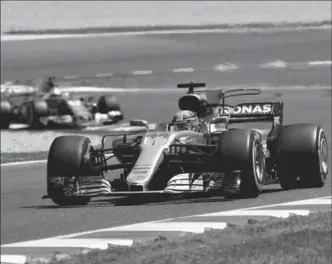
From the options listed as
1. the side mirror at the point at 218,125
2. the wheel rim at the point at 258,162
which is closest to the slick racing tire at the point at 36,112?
the side mirror at the point at 218,125

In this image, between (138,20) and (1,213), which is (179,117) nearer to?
(138,20)

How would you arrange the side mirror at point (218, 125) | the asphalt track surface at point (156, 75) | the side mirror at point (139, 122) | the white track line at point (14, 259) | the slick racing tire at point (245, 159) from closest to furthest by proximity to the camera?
the slick racing tire at point (245, 159) < the side mirror at point (139, 122) < the side mirror at point (218, 125) < the asphalt track surface at point (156, 75) < the white track line at point (14, 259)

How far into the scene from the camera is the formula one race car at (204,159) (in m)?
19.3

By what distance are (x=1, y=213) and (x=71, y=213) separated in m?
7.70

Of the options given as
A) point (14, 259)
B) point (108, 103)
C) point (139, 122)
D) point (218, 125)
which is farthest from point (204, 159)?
point (14, 259)

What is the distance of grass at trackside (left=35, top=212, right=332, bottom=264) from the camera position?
2617cm

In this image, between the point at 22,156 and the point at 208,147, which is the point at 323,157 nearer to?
the point at 208,147

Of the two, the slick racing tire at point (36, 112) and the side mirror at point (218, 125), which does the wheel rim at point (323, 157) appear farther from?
the slick racing tire at point (36, 112)

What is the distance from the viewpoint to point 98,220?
109 m

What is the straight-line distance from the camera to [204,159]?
2141 cm

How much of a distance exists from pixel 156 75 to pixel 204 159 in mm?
49288

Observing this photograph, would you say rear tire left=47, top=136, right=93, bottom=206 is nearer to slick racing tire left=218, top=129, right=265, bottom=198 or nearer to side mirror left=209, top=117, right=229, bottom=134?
side mirror left=209, top=117, right=229, bottom=134

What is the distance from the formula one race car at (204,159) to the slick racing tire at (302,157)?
14 mm

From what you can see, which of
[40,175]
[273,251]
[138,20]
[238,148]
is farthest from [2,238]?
[238,148]
